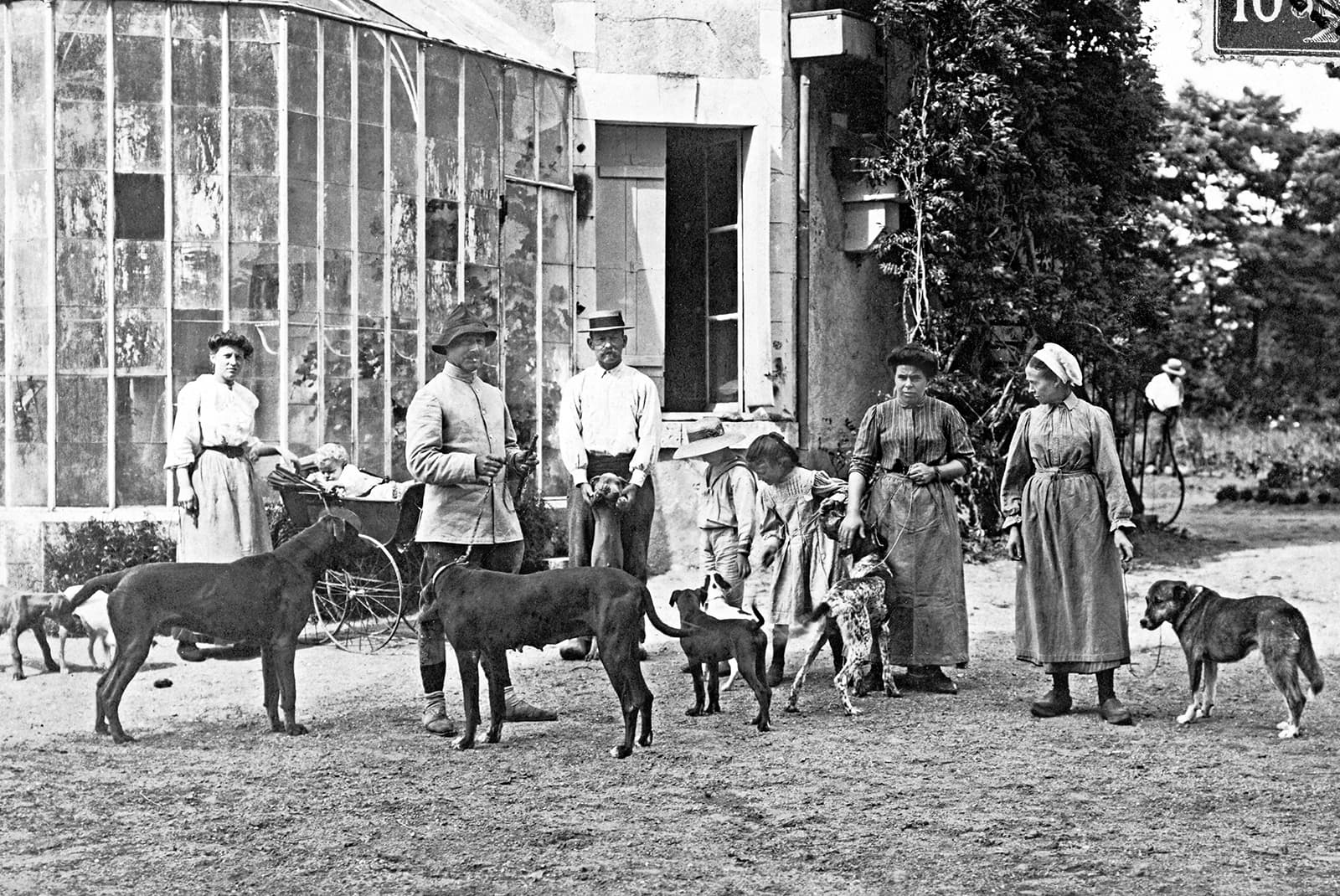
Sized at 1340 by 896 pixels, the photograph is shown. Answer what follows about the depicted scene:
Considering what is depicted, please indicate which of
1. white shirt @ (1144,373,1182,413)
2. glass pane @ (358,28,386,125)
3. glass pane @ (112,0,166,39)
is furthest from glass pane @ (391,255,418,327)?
white shirt @ (1144,373,1182,413)

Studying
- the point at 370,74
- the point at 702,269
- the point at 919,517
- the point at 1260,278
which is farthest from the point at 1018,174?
the point at 1260,278

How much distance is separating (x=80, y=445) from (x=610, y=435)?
417cm

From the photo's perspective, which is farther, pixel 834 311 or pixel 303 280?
pixel 834 311

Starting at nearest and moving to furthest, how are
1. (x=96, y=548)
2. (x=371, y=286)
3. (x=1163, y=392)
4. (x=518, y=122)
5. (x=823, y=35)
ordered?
(x=96, y=548), (x=371, y=286), (x=518, y=122), (x=823, y=35), (x=1163, y=392)

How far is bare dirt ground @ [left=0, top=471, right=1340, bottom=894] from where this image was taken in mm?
5359

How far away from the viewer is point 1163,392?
1972 centimetres

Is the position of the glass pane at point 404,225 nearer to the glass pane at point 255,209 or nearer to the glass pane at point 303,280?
the glass pane at point 303,280

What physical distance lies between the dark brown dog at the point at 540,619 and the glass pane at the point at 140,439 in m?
4.98

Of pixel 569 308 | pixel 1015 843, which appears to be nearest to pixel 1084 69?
pixel 569 308

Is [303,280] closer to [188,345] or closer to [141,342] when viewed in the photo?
[188,345]

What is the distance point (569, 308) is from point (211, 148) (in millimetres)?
3380

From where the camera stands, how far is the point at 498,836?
5.82 meters

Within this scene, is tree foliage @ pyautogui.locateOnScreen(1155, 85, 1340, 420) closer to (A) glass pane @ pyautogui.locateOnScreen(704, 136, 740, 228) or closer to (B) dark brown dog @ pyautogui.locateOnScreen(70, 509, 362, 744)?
(A) glass pane @ pyautogui.locateOnScreen(704, 136, 740, 228)

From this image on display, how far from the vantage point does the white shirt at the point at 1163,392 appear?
64.3 feet
